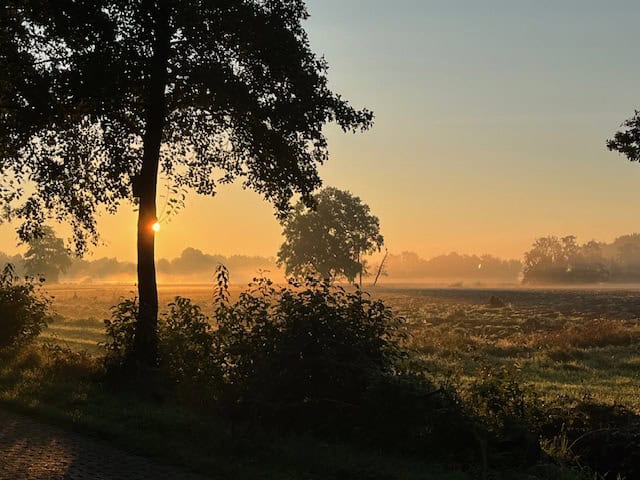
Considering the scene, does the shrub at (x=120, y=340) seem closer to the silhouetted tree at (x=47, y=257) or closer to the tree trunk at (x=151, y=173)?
the tree trunk at (x=151, y=173)

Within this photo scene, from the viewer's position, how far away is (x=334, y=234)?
3939 inches

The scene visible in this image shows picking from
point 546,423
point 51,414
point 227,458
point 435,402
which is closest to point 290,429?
point 227,458

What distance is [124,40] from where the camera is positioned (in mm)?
15180

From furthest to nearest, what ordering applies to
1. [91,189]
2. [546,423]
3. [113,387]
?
[91,189] → [113,387] → [546,423]

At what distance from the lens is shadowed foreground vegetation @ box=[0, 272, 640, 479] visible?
938cm

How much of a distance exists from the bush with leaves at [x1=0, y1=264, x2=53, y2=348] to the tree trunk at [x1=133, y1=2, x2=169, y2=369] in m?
4.54

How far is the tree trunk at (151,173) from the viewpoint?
50.9 ft

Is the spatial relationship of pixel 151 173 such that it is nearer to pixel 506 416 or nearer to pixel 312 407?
pixel 312 407

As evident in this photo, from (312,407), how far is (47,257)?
16160 centimetres

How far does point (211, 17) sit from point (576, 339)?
2587 cm

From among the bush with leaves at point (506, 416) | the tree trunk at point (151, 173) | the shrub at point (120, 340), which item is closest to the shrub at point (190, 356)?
the shrub at point (120, 340)

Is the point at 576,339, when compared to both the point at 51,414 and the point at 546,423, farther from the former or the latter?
the point at 51,414

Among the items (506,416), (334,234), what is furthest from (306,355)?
(334,234)

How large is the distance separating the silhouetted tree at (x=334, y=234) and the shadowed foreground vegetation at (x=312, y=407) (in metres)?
83.3
